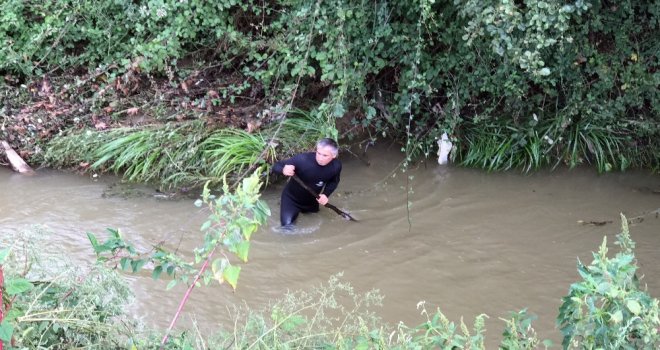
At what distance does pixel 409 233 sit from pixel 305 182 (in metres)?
1.17

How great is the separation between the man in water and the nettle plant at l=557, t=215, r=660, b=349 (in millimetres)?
3547

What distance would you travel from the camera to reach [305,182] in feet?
19.6

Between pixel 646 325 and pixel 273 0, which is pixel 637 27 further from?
pixel 646 325

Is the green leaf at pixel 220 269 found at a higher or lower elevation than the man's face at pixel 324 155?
higher

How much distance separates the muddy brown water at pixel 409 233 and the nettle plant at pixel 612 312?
82.9 inches

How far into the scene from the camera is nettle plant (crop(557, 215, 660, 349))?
2178 mm

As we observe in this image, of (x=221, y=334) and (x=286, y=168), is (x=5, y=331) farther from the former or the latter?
(x=286, y=168)

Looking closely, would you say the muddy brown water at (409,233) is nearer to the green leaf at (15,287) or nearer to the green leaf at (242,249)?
the green leaf at (242,249)

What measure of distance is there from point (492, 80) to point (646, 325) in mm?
4938

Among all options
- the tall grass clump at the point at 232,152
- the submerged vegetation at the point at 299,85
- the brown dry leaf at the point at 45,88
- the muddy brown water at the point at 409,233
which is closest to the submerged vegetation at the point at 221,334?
the muddy brown water at the point at 409,233

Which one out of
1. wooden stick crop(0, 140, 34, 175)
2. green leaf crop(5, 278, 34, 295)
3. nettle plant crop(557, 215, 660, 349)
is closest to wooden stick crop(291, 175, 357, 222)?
wooden stick crop(0, 140, 34, 175)

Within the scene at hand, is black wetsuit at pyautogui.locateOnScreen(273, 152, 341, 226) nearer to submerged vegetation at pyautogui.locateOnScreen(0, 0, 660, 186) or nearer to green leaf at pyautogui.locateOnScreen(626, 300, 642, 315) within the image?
submerged vegetation at pyautogui.locateOnScreen(0, 0, 660, 186)

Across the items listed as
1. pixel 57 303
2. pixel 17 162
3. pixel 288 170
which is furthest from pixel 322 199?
pixel 17 162

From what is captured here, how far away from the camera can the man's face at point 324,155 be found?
565cm
